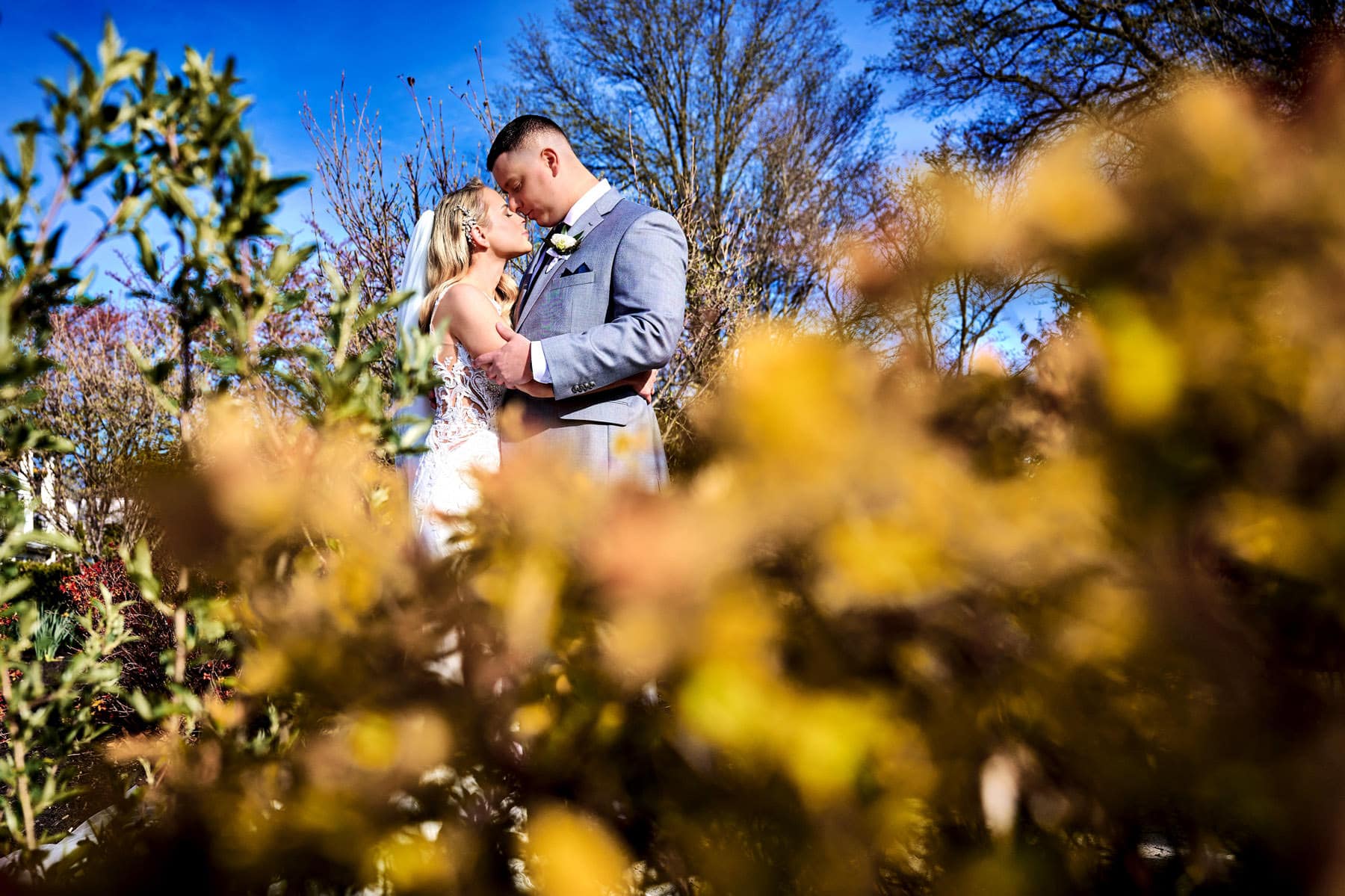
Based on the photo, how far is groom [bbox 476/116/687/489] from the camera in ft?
6.31

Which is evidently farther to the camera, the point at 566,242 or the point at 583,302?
the point at 566,242

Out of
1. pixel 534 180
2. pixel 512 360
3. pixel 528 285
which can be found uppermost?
pixel 534 180

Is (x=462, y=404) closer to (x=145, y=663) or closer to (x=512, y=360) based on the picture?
(x=512, y=360)

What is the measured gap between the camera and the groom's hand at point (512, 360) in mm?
1912

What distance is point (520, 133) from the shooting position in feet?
8.57

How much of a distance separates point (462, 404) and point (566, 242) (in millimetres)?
573

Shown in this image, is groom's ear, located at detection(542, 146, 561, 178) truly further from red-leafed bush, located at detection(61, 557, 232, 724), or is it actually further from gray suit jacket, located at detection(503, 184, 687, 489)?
red-leafed bush, located at detection(61, 557, 232, 724)

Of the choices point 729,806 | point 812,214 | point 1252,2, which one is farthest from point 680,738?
point 812,214

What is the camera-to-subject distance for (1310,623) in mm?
476

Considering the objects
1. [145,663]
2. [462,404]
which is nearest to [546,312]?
[462,404]

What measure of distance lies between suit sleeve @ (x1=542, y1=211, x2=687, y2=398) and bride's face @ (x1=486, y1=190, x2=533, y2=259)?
652 mm

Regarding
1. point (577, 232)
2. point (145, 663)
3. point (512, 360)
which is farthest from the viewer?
point (145, 663)

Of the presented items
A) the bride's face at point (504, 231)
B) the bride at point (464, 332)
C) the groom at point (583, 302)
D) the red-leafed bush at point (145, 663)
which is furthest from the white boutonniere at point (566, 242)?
the red-leafed bush at point (145, 663)

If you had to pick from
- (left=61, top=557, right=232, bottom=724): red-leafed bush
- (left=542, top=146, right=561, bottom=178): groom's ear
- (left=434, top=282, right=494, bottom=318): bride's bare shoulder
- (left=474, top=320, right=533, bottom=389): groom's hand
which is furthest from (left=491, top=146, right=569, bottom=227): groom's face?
(left=61, top=557, right=232, bottom=724): red-leafed bush
